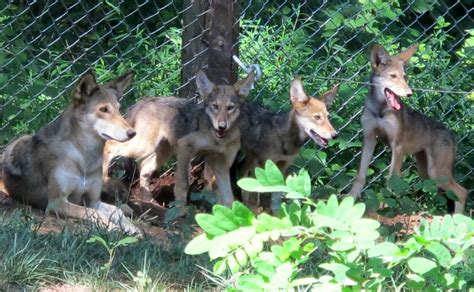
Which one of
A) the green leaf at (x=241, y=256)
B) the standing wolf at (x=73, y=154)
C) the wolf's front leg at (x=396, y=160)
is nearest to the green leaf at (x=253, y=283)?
the green leaf at (x=241, y=256)

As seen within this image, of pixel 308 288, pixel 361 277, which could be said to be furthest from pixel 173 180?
pixel 361 277

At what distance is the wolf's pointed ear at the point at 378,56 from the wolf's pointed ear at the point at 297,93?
0.78m

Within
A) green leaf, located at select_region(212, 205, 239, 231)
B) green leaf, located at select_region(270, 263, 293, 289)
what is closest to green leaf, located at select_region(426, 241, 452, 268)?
green leaf, located at select_region(270, 263, 293, 289)

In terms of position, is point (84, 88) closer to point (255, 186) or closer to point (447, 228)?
point (255, 186)

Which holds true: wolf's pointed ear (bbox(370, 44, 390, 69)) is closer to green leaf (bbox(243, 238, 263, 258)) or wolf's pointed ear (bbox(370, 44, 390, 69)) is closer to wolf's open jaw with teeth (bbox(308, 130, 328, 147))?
wolf's open jaw with teeth (bbox(308, 130, 328, 147))

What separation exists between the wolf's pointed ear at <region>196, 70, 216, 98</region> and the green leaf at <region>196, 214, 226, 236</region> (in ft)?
13.6

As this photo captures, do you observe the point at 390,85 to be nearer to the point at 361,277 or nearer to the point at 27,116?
the point at 27,116

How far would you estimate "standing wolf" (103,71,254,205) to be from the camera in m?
8.13

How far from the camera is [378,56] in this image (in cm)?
885

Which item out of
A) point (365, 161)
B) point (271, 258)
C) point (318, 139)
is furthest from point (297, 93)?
point (271, 258)

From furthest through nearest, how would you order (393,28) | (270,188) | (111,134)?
(393,28) < (111,134) < (270,188)

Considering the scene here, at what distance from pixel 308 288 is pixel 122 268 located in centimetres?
110

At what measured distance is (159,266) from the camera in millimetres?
5707

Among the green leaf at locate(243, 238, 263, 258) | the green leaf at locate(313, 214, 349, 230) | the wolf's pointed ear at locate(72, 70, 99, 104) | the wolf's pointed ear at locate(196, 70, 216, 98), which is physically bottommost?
the wolf's pointed ear at locate(196, 70, 216, 98)
